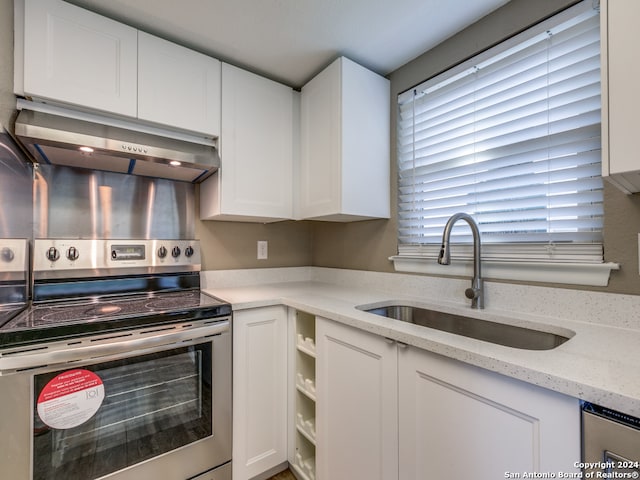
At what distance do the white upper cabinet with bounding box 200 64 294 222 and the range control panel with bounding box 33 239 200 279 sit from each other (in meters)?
0.29

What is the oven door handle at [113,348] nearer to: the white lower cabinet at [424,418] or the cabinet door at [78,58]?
the white lower cabinet at [424,418]

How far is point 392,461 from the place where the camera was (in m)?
1.04

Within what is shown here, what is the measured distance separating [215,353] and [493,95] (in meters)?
1.74

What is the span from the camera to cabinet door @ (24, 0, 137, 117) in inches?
47.5

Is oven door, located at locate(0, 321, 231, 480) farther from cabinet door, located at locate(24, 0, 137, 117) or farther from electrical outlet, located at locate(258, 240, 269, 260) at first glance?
cabinet door, located at locate(24, 0, 137, 117)

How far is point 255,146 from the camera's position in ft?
5.91

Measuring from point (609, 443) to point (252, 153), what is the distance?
1.81 meters

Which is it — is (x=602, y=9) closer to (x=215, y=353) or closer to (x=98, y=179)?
(x=215, y=353)

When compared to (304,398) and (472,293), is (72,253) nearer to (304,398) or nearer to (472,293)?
(304,398)

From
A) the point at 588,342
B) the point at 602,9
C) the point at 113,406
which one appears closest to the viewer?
the point at 602,9

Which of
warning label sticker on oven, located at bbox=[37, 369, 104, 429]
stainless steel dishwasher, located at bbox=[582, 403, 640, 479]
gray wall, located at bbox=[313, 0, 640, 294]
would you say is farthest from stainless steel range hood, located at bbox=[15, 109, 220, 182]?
stainless steel dishwasher, located at bbox=[582, 403, 640, 479]

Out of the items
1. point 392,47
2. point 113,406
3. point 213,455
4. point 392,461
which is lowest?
point 213,455

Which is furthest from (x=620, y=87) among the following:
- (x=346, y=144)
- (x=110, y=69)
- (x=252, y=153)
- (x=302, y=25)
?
(x=110, y=69)

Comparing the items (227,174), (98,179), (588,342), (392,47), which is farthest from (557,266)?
(98,179)
